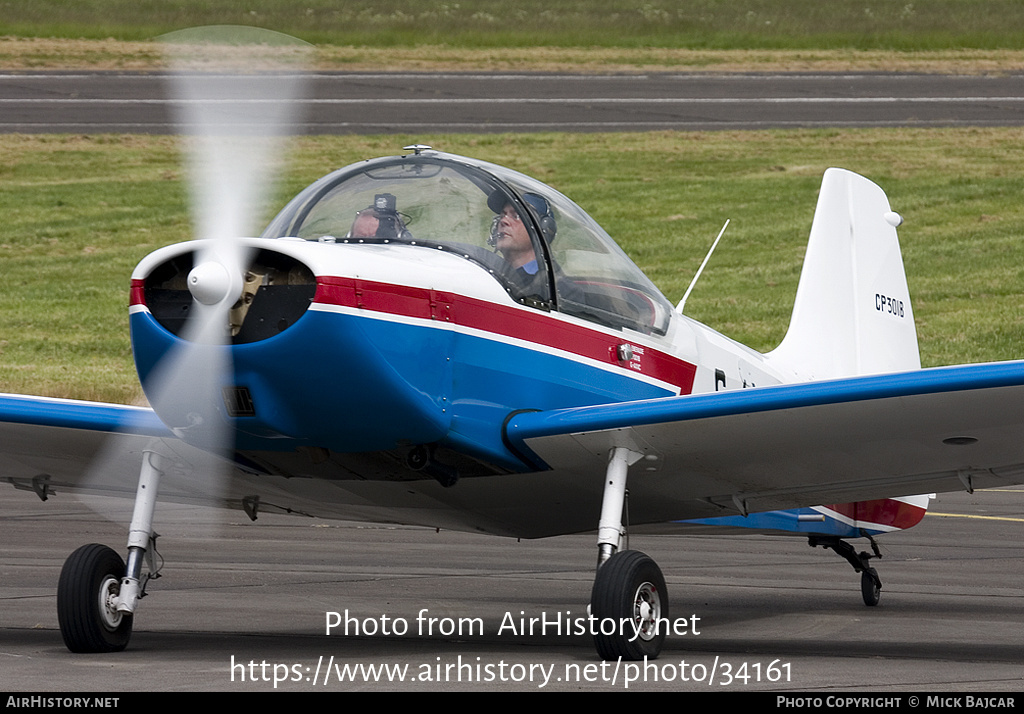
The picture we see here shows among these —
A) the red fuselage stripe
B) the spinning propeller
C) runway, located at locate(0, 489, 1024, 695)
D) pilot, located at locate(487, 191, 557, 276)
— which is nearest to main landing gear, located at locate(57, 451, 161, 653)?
runway, located at locate(0, 489, 1024, 695)

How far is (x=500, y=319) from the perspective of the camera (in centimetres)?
752

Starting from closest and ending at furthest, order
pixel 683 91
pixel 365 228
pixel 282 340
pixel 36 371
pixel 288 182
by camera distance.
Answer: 1. pixel 282 340
2. pixel 365 228
3. pixel 36 371
4. pixel 288 182
5. pixel 683 91

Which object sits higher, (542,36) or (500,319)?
(542,36)

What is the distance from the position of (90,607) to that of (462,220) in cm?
266

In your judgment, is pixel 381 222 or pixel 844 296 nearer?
pixel 381 222

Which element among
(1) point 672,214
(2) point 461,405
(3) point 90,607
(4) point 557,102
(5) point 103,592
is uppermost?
(4) point 557,102

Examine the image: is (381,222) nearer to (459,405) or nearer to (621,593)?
(459,405)

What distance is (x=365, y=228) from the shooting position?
7590 millimetres

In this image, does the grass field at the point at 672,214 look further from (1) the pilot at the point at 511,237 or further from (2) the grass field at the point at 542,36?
(1) the pilot at the point at 511,237

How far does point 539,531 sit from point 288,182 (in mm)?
21146

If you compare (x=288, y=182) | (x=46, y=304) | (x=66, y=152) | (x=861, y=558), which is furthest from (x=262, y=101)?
(x=66, y=152)

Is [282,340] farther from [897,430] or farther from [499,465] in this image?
[897,430]

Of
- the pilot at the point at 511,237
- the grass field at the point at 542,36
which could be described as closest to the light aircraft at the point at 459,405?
the pilot at the point at 511,237

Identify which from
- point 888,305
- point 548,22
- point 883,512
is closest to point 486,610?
point 883,512
